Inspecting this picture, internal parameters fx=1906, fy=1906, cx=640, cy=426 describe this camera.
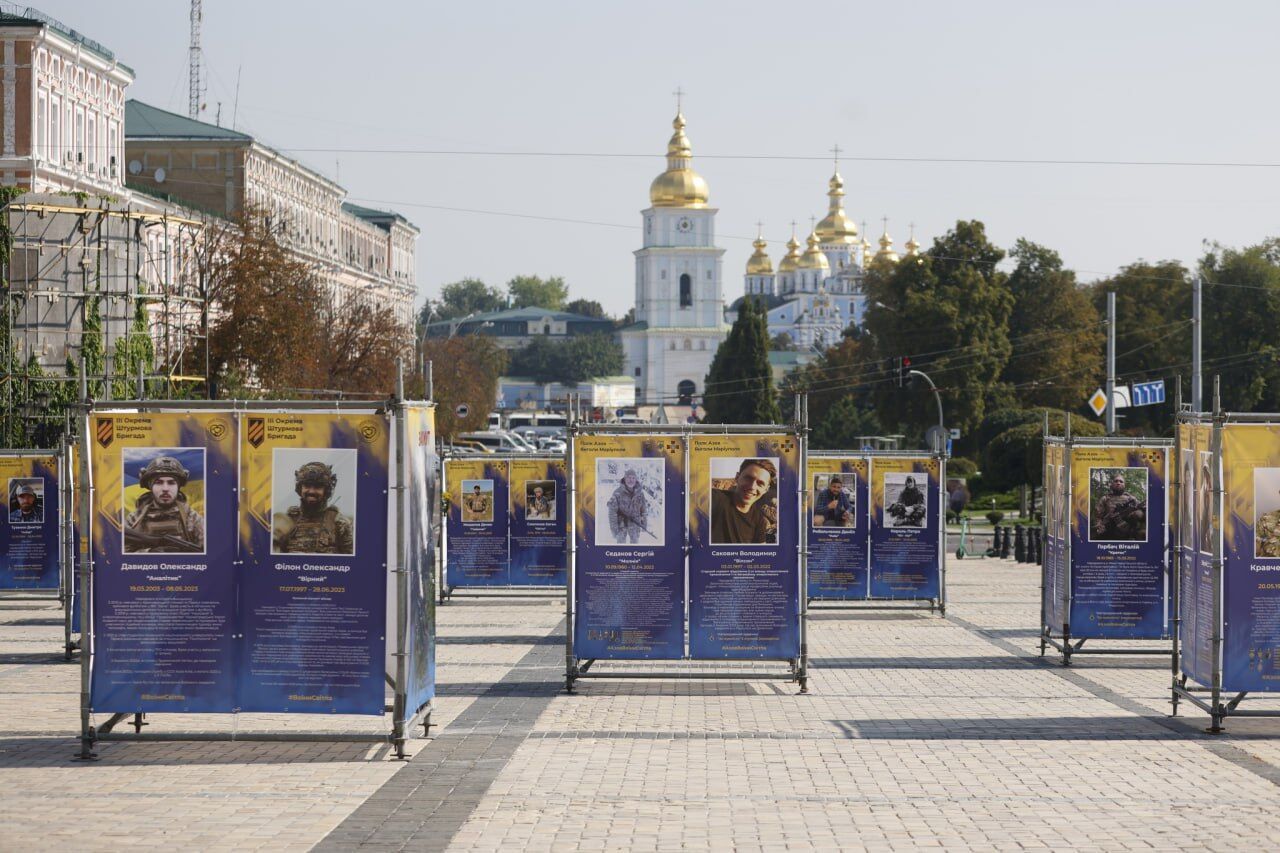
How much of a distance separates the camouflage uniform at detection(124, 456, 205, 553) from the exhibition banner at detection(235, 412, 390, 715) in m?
0.36

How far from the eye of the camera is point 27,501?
26438 millimetres

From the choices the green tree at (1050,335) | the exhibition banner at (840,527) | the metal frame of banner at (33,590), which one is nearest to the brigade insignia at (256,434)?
the metal frame of banner at (33,590)

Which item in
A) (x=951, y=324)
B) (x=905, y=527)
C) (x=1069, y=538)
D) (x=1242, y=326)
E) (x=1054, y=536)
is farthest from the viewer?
(x=1242, y=326)

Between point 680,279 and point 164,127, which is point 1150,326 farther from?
point 680,279

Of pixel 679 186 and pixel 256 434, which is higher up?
pixel 679 186

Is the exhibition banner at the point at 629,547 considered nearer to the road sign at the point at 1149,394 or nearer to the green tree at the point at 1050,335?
the road sign at the point at 1149,394

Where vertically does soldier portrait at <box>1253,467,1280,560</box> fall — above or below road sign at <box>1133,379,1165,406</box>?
below

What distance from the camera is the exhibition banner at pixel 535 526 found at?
2853cm

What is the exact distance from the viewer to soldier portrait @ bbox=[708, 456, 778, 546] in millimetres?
16656

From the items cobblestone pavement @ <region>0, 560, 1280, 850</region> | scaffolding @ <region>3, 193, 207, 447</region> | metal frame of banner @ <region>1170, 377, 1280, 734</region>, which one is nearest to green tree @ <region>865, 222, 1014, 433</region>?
scaffolding @ <region>3, 193, 207, 447</region>

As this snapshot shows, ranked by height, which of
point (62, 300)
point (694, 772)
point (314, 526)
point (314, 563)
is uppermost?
point (62, 300)

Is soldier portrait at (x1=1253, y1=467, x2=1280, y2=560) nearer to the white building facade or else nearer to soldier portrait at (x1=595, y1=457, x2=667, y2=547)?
soldier portrait at (x1=595, y1=457, x2=667, y2=547)

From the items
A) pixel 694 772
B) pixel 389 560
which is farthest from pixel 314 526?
pixel 694 772

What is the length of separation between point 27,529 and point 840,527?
1127 cm
